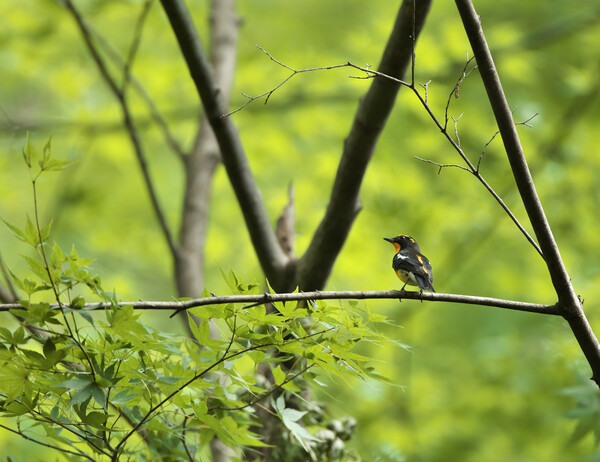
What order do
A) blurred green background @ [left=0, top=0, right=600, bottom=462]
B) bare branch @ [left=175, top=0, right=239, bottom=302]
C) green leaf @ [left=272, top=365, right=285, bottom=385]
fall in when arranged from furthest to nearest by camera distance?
blurred green background @ [left=0, top=0, right=600, bottom=462] → bare branch @ [left=175, top=0, right=239, bottom=302] → green leaf @ [left=272, top=365, right=285, bottom=385]

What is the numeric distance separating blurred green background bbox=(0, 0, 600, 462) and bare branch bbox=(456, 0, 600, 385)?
10.9 ft

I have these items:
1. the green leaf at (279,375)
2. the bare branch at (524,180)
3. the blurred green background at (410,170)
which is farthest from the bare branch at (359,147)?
the blurred green background at (410,170)

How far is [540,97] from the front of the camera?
5852 mm

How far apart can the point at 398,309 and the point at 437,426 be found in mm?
1532

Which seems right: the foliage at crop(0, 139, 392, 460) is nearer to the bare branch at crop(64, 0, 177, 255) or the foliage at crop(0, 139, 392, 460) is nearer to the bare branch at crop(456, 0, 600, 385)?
the bare branch at crop(456, 0, 600, 385)

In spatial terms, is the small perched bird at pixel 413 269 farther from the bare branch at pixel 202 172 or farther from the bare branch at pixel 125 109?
the bare branch at pixel 125 109

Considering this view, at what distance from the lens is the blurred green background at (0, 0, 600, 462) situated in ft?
17.9

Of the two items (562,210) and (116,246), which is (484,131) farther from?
(116,246)

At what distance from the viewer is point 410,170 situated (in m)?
6.00

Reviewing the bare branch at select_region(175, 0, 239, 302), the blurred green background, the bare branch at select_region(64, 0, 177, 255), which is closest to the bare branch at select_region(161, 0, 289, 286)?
the bare branch at select_region(175, 0, 239, 302)

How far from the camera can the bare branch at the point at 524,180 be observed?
161cm

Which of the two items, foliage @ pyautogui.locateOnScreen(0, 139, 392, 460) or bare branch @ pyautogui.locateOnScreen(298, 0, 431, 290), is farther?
bare branch @ pyautogui.locateOnScreen(298, 0, 431, 290)

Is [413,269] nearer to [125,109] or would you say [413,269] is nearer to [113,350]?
[113,350]

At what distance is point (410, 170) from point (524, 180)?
14.5ft
